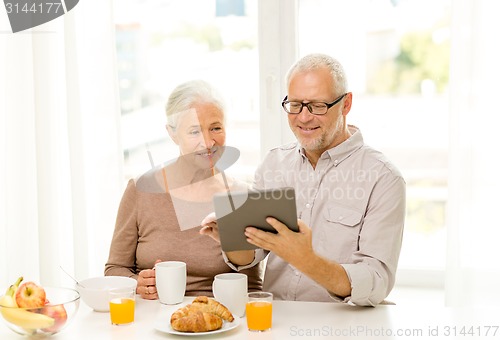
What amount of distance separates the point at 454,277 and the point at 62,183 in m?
1.56

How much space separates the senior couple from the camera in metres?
2.05

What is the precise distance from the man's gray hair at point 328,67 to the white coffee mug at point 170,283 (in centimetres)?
70

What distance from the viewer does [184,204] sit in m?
2.29

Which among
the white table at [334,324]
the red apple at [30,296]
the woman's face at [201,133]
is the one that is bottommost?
the white table at [334,324]

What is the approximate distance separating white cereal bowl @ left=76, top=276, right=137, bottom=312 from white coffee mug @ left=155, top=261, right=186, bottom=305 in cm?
8

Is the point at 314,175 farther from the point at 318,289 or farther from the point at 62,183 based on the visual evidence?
the point at 62,183

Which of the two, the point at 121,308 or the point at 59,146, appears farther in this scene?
the point at 59,146

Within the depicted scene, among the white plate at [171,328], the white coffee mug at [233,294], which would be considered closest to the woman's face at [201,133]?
the white coffee mug at [233,294]

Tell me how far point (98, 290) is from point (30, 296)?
0.24 meters

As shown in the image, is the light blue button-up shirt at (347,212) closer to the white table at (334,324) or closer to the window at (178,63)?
the white table at (334,324)

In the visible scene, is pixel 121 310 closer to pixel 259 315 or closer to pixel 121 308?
pixel 121 308

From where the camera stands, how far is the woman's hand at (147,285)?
1.96 metres

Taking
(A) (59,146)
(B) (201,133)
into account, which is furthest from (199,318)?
(A) (59,146)

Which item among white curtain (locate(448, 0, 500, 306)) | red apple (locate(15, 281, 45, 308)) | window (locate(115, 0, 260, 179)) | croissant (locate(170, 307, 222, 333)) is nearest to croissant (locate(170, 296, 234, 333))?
croissant (locate(170, 307, 222, 333))
